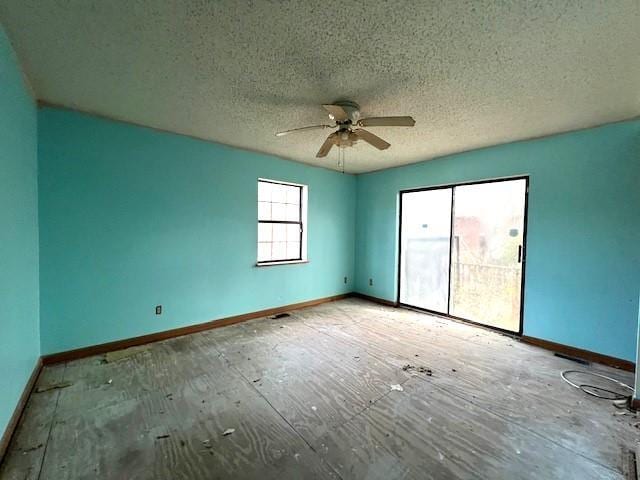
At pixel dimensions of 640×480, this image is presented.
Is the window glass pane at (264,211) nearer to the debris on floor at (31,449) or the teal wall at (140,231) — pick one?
the teal wall at (140,231)

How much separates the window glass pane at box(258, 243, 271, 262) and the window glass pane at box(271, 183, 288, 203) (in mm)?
758

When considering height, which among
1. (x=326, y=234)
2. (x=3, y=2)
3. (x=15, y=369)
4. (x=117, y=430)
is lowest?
(x=117, y=430)

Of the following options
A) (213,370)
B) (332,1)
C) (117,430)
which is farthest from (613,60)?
(117,430)

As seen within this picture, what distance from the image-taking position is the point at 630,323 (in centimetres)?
266

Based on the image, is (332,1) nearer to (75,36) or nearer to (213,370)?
(75,36)

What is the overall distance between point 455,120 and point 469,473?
292 cm

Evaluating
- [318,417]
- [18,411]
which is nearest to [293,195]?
[318,417]

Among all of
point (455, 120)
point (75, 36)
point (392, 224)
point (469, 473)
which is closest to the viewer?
point (469, 473)

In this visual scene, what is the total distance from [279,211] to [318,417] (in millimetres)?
3161

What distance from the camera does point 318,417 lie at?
1.94 metres

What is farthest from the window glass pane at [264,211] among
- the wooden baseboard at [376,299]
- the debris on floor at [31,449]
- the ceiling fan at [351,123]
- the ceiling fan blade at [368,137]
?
the debris on floor at [31,449]

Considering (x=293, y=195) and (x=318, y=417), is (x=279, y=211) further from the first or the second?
(x=318, y=417)

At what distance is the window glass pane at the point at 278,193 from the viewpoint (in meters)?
4.39

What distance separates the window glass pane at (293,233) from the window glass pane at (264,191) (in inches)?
24.2
